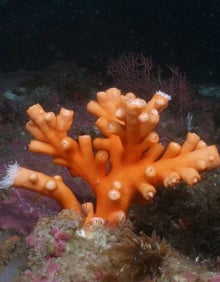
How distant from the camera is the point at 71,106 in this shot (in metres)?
6.57

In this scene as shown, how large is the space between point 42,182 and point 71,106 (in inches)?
153

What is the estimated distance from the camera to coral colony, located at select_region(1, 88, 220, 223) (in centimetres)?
271

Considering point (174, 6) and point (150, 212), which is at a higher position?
point (174, 6)

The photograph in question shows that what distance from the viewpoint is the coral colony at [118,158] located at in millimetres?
2705

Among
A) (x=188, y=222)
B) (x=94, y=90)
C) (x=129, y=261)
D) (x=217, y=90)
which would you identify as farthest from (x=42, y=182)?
(x=217, y=90)

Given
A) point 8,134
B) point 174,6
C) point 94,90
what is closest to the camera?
point 8,134

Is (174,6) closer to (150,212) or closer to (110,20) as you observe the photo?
(110,20)

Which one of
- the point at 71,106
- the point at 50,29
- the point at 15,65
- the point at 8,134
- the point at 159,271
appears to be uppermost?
the point at 50,29

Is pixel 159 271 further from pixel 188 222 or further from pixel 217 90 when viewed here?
pixel 217 90

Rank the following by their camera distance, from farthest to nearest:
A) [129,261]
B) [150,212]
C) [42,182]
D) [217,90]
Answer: [217,90] → [150,212] → [42,182] → [129,261]

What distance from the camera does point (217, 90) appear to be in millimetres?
10023

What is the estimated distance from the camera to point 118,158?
9.81 ft

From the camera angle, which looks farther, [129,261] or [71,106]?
[71,106]

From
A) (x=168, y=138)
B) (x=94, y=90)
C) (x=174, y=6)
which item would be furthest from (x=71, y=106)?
(x=174, y=6)
